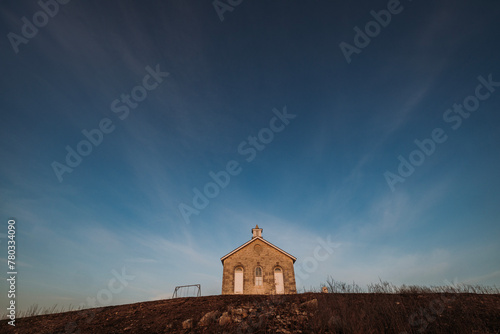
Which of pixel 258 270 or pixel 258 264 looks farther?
pixel 258 264

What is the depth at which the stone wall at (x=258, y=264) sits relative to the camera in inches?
815

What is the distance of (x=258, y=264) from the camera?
2173 centimetres

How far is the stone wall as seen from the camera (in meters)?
20.7

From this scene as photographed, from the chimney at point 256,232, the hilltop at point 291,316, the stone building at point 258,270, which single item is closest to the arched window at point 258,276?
the stone building at point 258,270

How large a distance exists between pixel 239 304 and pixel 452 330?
7421 millimetres

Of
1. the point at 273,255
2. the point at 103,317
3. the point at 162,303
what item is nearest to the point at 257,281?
the point at 273,255

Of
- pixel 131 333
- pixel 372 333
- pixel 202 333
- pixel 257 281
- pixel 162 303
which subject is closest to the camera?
pixel 372 333

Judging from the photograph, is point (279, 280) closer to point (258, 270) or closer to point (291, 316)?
point (258, 270)

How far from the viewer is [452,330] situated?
6844mm

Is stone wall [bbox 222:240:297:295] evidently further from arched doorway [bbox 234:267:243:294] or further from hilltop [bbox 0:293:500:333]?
hilltop [bbox 0:293:500:333]

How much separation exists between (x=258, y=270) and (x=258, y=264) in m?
0.52

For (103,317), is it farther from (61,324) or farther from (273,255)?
(273,255)

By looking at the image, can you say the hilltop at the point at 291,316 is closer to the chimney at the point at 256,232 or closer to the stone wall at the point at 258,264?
the stone wall at the point at 258,264

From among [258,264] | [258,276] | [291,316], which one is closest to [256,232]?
[258,264]
